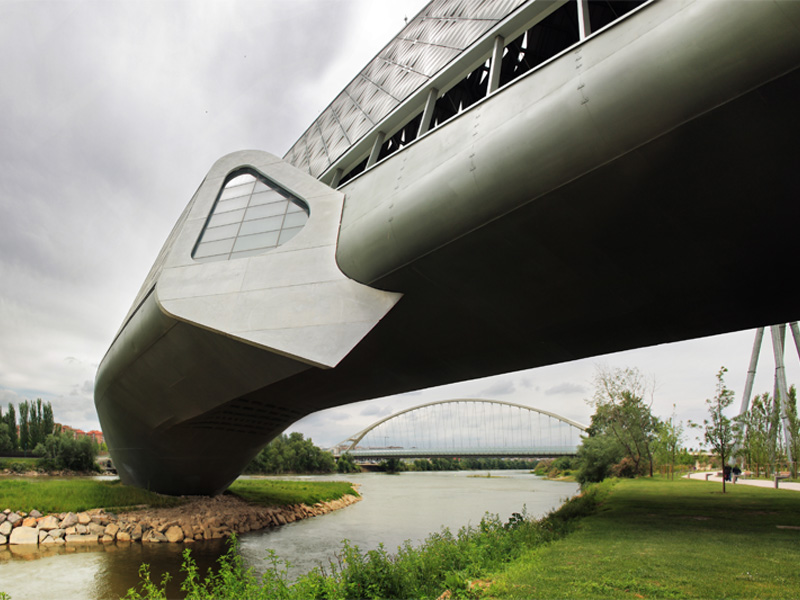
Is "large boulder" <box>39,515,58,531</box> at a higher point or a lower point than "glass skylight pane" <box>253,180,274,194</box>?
lower

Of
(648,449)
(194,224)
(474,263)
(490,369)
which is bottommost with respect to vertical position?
(648,449)

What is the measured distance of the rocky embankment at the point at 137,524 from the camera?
16312 mm

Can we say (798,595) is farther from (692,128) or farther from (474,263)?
(474,263)

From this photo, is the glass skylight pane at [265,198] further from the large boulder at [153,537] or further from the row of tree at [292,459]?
the row of tree at [292,459]

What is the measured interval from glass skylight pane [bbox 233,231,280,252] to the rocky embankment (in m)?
11.6

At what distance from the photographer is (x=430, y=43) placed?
12.7 meters

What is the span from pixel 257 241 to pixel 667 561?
38.6 ft

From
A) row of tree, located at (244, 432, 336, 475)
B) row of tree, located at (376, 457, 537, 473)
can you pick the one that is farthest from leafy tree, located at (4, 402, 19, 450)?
row of tree, located at (376, 457, 537, 473)

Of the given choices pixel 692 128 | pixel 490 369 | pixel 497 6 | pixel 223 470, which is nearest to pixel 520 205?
pixel 692 128

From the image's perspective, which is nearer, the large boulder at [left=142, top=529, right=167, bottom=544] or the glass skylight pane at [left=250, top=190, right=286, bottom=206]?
the glass skylight pane at [left=250, top=190, right=286, bottom=206]

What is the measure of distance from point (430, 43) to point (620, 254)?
772cm

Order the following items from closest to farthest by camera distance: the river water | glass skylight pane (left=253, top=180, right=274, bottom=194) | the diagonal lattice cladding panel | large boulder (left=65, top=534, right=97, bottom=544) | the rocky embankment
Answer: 1. the river water
2. the diagonal lattice cladding panel
3. glass skylight pane (left=253, top=180, right=274, bottom=194)
4. the rocky embankment
5. large boulder (left=65, top=534, right=97, bottom=544)

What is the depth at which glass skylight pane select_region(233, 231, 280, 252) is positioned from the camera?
13344 mm

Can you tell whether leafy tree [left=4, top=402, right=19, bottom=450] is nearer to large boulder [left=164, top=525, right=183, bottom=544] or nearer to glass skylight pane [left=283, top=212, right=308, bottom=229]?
large boulder [left=164, top=525, right=183, bottom=544]
